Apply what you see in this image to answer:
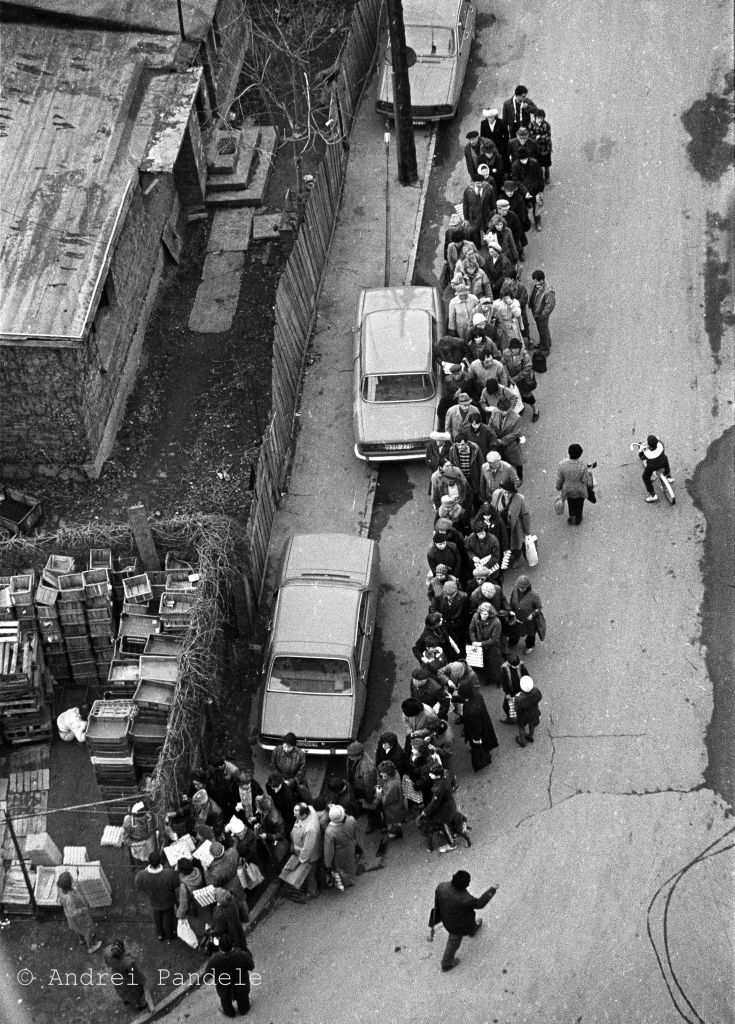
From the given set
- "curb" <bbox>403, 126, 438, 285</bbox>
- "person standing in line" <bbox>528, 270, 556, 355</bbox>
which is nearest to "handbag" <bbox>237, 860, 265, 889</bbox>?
"person standing in line" <bbox>528, 270, 556, 355</bbox>

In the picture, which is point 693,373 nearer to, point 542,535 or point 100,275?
point 542,535

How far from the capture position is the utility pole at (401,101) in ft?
95.5

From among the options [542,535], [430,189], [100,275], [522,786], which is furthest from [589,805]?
[430,189]

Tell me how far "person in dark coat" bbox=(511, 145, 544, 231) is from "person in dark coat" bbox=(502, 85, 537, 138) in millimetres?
999

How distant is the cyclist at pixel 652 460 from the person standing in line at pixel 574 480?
958 millimetres

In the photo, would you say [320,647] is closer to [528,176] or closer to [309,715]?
[309,715]

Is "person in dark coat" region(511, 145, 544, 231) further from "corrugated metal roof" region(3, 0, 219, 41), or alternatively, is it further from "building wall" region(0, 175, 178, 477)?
"building wall" region(0, 175, 178, 477)

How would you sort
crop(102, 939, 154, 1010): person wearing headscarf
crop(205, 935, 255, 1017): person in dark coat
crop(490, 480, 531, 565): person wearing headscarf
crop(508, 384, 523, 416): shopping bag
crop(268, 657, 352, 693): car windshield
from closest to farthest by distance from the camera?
crop(205, 935, 255, 1017): person in dark coat < crop(102, 939, 154, 1010): person wearing headscarf < crop(268, 657, 352, 693): car windshield < crop(490, 480, 531, 565): person wearing headscarf < crop(508, 384, 523, 416): shopping bag

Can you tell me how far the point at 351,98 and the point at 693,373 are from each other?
9.95m

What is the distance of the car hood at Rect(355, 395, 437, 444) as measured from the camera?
25250 mm

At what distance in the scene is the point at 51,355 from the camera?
2436 cm

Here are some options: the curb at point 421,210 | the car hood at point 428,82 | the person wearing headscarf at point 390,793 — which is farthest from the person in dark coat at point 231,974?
the car hood at point 428,82

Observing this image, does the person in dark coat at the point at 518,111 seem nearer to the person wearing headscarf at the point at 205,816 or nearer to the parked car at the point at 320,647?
the parked car at the point at 320,647

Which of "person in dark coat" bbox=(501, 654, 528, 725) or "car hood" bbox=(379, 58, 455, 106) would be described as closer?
"person in dark coat" bbox=(501, 654, 528, 725)
